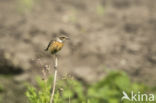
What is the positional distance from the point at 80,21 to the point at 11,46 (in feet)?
5.21

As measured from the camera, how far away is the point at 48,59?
4809mm

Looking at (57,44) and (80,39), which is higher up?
(57,44)

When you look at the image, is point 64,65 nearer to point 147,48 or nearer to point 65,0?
point 147,48

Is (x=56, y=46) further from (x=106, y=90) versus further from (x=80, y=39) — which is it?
(x=80, y=39)

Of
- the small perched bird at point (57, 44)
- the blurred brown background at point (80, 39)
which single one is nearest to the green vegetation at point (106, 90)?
the blurred brown background at point (80, 39)

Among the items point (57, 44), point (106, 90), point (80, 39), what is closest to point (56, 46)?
point (57, 44)

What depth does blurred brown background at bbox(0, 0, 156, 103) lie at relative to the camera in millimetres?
4453

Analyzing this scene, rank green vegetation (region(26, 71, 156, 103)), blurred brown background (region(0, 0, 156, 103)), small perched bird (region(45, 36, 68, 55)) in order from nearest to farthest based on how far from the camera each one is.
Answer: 1. small perched bird (region(45, 36, 68, 55))
2. green vegetation (region(26, 71, 156, 103))
3. blurred brown background (region(0, 0, 156, 103))

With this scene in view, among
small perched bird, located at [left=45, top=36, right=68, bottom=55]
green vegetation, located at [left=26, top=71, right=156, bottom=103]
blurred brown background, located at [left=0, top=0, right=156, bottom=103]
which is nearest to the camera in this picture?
small perched bird, located at [left=45, top=36, right=68, bottom=55]

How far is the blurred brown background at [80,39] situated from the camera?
4453 millimetres

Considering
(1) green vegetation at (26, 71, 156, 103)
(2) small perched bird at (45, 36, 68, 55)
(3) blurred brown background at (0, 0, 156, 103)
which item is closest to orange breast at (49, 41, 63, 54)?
(2) small perched bird at (45, 36, 68, 55)

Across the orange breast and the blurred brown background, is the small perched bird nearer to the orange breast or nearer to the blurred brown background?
the orange breast

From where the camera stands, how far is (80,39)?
5.08 metres

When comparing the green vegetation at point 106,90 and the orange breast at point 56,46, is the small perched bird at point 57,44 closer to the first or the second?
the orange breast at point 56,46
